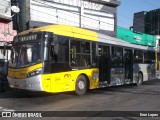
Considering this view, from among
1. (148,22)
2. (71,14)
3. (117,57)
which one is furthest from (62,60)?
(148,22)

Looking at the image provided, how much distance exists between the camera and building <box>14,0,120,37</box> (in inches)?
981

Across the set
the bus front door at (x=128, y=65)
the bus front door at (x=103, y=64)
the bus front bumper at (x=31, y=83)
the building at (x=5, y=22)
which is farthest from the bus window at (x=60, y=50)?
the building at (x=5, y=22)

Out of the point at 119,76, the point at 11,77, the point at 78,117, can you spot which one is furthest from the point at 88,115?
the point at 119,76

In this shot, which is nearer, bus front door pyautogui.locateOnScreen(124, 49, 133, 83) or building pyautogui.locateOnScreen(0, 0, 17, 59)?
bus front door pyautogui.locateOnScreen(124, 49, 133, 83)

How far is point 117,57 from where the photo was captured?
16969 mm

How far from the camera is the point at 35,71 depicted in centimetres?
1182

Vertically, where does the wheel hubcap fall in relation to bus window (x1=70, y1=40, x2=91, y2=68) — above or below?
below

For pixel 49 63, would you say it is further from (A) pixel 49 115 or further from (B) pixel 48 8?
(B) pixel 48 8

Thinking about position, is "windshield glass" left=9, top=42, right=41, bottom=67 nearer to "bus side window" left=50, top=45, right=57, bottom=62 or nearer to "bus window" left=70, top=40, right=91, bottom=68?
"bus side window" left=50, top=45, right=57, bottom=62

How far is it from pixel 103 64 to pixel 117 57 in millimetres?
1652

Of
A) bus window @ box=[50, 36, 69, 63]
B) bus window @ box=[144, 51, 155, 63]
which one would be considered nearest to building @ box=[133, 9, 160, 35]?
bus window @ box=[144, 51, 155, 63]

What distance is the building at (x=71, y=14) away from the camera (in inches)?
981

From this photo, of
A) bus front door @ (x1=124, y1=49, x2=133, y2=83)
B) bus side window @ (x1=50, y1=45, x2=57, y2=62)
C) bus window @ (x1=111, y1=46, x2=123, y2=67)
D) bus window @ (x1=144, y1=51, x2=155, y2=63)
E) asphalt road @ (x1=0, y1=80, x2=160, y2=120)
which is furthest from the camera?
bus window @ (x1=144, y1=51, x2=155, y2=63)

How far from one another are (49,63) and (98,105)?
2.68 meters
